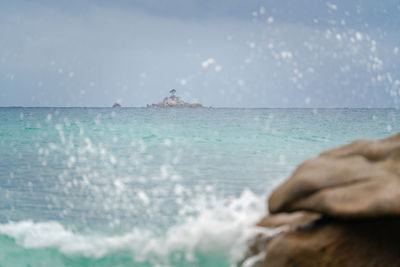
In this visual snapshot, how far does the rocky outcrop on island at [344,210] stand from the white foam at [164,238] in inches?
47.3

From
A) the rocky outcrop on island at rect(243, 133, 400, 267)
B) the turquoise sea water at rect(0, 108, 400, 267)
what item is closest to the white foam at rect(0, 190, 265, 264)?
the turquoise sea water at rect(0, 108, 400, 267)

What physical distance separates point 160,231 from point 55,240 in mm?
1566

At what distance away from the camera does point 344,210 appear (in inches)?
124

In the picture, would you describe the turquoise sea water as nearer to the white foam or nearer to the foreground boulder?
the white foam

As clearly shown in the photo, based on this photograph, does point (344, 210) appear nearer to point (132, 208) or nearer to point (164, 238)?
point (164, 238)

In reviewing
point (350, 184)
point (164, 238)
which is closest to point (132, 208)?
point (164, 238)

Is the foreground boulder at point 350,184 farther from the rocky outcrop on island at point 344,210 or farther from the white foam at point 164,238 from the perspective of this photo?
the white foam at point 164,238

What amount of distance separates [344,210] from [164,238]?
349 cm

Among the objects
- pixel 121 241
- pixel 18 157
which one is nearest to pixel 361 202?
pixel 121 241

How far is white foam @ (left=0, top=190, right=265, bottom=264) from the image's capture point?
5207 mm

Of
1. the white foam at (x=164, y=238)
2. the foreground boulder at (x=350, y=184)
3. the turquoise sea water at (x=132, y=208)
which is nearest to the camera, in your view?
the foreground boulder at (x=350, y=184)

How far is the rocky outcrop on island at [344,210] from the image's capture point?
3.16m

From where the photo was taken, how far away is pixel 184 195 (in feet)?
29.5

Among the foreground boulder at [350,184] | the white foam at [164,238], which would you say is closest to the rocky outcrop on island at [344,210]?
the foreground boulder at [350,184]
